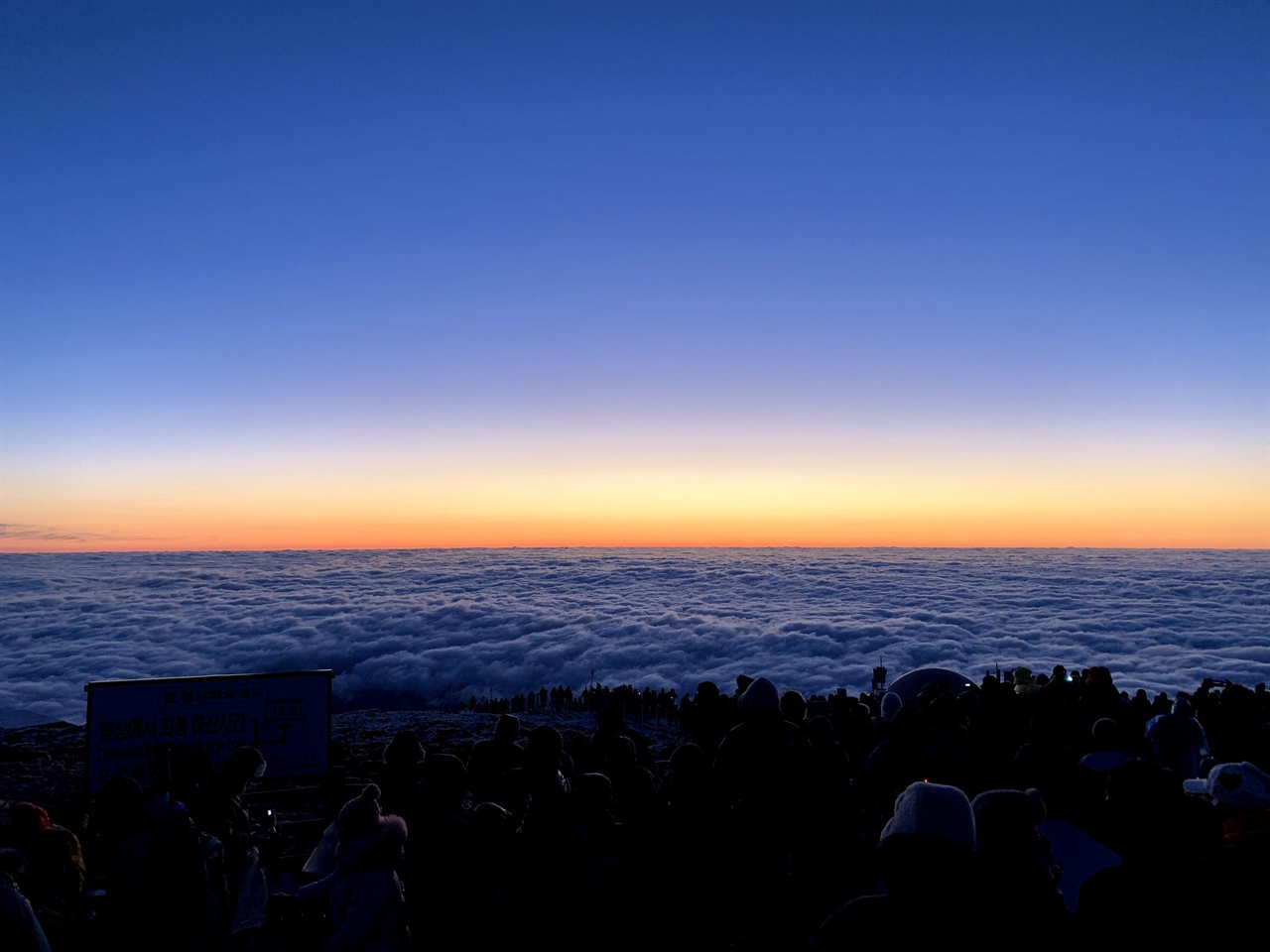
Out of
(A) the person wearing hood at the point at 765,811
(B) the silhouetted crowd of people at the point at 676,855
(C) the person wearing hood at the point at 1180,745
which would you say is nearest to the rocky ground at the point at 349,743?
(B) the silhouetted crowd of people at the point at 676,855

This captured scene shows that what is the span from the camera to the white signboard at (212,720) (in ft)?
24.1

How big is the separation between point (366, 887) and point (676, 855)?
1.71 meters

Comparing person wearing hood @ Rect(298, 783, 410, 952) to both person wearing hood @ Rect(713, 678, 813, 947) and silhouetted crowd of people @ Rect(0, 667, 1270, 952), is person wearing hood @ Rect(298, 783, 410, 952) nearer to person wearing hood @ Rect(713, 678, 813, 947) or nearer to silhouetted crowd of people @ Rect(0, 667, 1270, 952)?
silhouetted crowd of people @ Rect(0, 667, 1270, 952)

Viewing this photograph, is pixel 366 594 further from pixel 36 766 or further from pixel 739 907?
pixel 739 907

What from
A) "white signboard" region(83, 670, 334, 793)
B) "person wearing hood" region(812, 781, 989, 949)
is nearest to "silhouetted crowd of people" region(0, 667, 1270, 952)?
"person wearing hood" region(812, 781, 989, 949)

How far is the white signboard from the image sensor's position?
733 centimetres

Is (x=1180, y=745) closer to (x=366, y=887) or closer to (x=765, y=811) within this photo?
(x=765, y=811)

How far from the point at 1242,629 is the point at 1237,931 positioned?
62.5 metres

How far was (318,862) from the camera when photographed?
4.31m

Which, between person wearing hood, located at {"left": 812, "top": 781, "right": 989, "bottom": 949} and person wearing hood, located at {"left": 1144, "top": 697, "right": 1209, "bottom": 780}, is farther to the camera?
person wearing hood, located at {"left": 1144, "top": 697, "right": 1209, "bottom": 780}

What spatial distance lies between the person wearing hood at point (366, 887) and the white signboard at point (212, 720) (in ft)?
14.7

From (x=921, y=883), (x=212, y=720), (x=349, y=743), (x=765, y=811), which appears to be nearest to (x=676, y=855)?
(x=765, y=811)

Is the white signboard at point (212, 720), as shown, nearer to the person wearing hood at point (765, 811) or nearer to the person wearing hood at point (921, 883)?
the person wearing hood at point (765, 811)

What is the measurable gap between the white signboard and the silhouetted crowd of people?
1.42 metres
